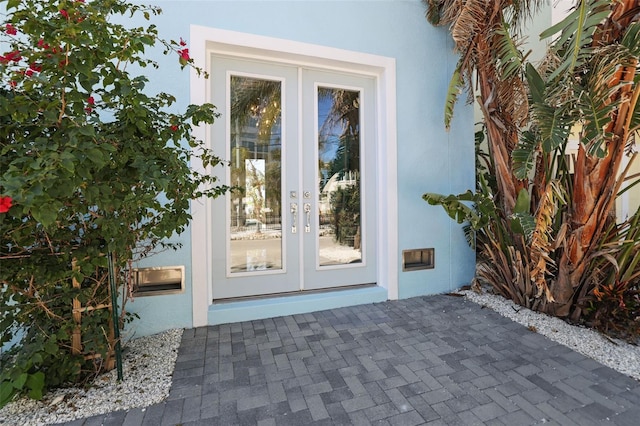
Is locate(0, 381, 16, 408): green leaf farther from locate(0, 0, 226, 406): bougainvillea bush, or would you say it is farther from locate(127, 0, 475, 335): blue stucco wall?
locate(127, 0, 475, 335): blue stucco wall

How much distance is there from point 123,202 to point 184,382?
151 centimetres

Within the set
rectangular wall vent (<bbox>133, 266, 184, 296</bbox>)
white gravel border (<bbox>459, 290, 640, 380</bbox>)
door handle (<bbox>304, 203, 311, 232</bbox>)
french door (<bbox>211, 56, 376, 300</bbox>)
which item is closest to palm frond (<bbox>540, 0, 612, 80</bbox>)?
french door (<bbox>211, 56, 376, 300</bbox>)

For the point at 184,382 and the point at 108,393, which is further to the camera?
the point at 184,382

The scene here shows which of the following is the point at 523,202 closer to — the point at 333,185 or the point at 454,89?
the point at 454,89

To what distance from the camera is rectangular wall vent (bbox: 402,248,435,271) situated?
14.3ft

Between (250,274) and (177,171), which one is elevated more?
(177,171)

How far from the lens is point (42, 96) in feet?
5.83

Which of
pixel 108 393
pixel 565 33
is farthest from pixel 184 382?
pixel 565 33

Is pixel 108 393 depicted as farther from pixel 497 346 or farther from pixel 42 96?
pixel 497 346

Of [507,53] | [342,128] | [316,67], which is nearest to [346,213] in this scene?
[342,128]

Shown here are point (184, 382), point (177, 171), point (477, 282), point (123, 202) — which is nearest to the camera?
point (123, 202)

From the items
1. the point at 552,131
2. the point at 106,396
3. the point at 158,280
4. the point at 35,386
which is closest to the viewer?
the point at 35,386

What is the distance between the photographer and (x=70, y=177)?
1593 mm

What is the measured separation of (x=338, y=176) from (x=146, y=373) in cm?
303
